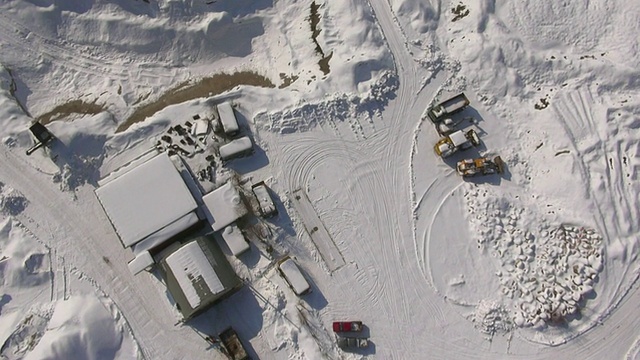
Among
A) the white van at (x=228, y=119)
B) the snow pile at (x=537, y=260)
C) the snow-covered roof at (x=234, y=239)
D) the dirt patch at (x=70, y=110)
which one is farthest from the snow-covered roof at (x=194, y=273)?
the snow pile at (x=537, y=260)

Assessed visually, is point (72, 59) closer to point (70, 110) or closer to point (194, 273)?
point (70, 110)

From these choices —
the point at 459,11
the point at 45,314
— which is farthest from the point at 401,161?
the point at 45,314

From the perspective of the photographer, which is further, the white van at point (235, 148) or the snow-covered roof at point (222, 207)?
the white van at point (235, 148)

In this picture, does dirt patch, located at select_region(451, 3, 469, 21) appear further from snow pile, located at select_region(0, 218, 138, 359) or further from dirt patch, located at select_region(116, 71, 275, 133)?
snow pile, located at select_region(0, 218, 138, 359)

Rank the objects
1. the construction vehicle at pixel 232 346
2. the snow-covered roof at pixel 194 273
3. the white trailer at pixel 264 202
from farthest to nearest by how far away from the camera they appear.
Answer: the white trailer at pixel 264 202, the construction vehicle at pixel 232 346, the snow-covered roof at pixel 194 273

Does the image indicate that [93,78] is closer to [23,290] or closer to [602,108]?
[23,290]

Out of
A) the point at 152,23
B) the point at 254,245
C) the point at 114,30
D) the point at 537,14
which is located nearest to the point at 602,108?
the point at 537,14

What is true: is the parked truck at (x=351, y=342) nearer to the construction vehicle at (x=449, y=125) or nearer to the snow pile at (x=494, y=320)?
the snow pile at (x=494, y=320)
